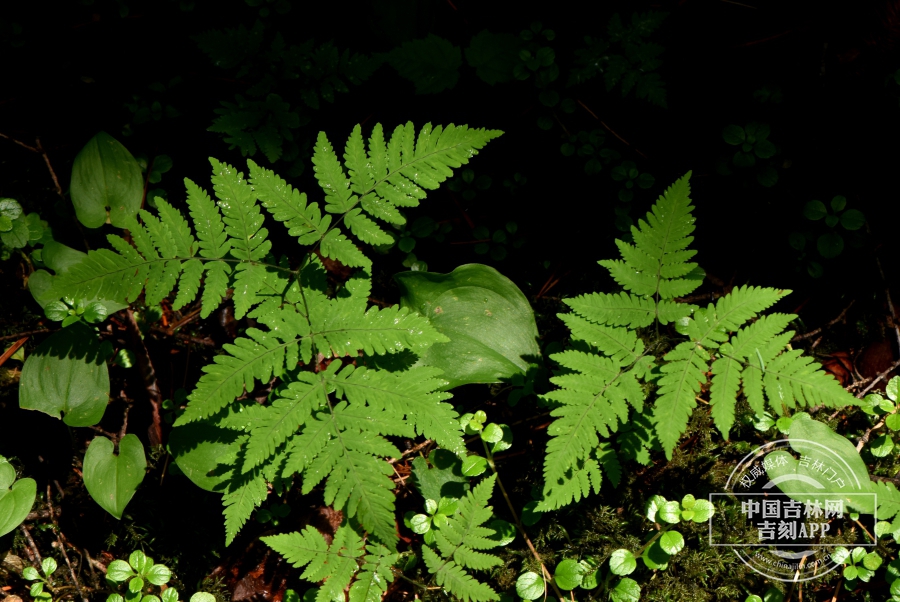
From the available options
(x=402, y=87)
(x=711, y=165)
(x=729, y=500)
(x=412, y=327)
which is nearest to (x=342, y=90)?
(x=402, y=87)

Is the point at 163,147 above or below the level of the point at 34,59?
below

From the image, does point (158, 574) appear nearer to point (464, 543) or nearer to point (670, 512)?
point (464, 543)

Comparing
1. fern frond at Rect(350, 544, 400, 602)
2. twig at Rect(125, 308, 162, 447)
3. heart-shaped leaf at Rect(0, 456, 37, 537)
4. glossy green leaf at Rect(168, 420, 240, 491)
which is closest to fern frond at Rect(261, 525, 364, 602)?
fern frond at Rect(350, 544, 400, 602)

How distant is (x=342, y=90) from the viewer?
2.99m

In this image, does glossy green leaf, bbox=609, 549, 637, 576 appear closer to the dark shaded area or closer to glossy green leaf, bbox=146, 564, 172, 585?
the dark shaded area

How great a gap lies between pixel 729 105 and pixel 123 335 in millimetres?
3397

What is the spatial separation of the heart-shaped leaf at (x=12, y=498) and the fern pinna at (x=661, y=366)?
235 centimetres

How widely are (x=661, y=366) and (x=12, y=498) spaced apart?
2.95 metres

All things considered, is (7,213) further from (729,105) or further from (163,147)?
(729,105)

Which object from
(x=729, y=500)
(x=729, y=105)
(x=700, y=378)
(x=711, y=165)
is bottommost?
(x=729, y=500)

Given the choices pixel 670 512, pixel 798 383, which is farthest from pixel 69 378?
pixel 798 383

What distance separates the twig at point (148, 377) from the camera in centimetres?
305

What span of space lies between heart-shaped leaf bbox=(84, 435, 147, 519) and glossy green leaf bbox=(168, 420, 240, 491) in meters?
0.24
